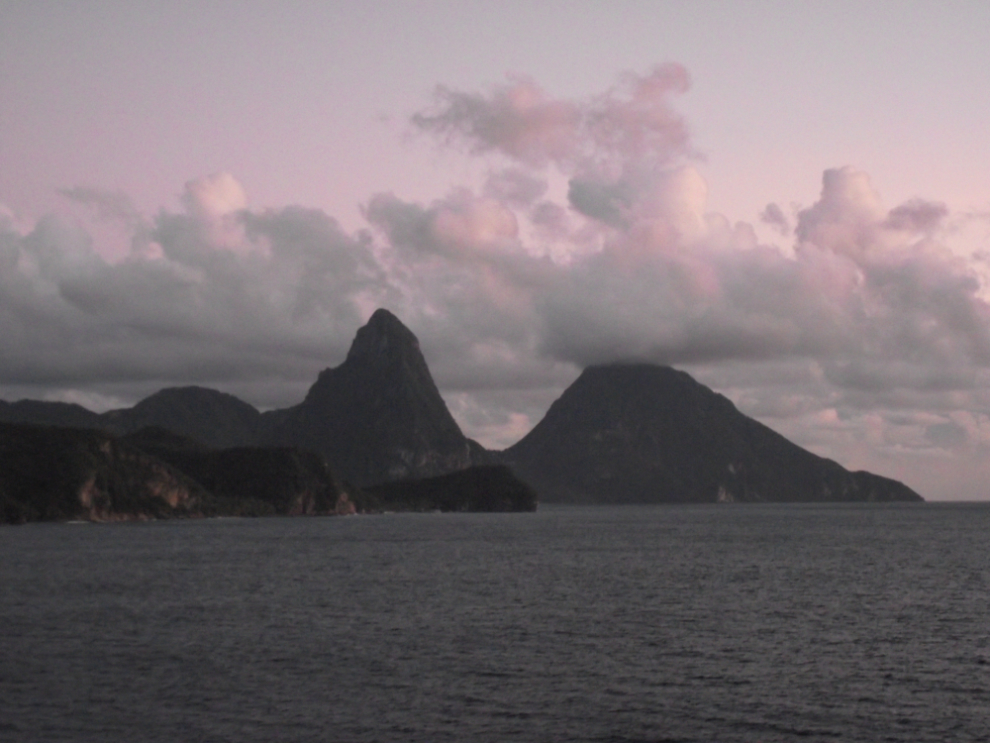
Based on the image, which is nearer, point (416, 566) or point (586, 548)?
point (416, 566)

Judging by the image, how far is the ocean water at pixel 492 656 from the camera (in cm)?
5503

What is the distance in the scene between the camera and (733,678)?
6631cm

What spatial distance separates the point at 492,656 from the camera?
73.3 meters

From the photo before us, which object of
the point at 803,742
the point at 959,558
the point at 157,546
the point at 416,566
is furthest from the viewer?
the point at 157,546

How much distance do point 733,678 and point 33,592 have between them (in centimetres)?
7422

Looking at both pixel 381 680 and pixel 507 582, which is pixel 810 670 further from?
pixel 507 582

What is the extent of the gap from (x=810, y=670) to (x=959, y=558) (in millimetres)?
112766

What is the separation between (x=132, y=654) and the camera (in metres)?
73.0

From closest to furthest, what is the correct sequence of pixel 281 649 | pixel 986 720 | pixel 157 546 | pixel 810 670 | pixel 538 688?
pixel 986 720, pixel 538 688, pixel 810 670, pixel 281 649, pixel 157 546

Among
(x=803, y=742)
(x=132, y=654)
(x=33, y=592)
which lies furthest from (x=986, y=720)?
(x=33, y=592)

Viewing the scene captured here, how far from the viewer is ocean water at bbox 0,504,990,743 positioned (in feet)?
181

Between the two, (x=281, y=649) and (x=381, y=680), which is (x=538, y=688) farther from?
(x=281, y=649)

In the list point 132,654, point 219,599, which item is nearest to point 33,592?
point 219,599

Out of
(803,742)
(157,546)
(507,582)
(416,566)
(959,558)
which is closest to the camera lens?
(803,742)
